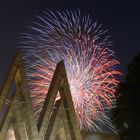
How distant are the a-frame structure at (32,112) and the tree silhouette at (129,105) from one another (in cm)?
943

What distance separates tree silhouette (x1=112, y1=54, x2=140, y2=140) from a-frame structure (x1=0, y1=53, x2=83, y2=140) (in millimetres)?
9425

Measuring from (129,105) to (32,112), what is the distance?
42.2 ft

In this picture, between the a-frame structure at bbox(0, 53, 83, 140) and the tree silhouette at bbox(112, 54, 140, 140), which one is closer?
the a-frame structure at bbox(0, 53, 83, 140)

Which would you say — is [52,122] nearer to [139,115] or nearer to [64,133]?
[64,133]

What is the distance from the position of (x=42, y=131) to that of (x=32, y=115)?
4.40 ft

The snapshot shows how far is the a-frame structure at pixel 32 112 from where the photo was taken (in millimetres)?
27094

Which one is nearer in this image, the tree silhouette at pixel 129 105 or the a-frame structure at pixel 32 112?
the a-frame structure at pixel 32 112

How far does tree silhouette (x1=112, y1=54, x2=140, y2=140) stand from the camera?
3703cm

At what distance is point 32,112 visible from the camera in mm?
27750

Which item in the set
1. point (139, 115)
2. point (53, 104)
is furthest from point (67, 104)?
point (139, 115)

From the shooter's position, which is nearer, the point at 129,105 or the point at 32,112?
the point at 32,112

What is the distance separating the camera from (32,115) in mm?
27594

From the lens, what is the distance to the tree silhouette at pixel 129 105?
121ft

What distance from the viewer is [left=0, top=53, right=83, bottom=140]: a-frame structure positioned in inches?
1067
